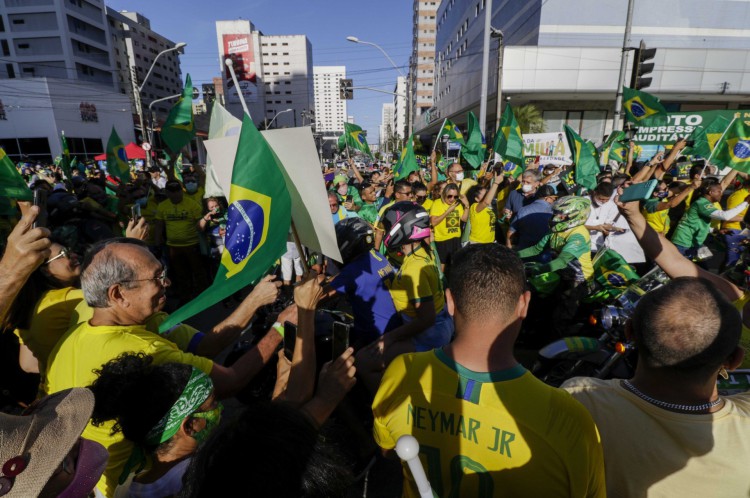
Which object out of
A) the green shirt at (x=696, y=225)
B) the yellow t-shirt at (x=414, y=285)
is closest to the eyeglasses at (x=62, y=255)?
the yellow t-shirt at (x=414, y=285)

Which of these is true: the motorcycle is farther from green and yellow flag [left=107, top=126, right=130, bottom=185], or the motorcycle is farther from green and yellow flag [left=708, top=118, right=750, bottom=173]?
green and yellow flag [left=107, top=126, right=130, bottom=185]

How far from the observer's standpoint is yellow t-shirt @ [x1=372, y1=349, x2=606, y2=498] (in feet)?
4.12

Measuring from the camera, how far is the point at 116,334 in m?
1.81

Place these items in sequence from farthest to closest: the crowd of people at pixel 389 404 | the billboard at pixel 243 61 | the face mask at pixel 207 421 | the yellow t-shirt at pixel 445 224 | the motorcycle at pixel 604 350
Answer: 1. the billboard at pixel 243 61
2. the yellow t-shirt at pixel 445 224
3. the motorcycle at pixel 604 350
4. the face mask at pixel 207 421
5. the crowd of people at pixel 389 404

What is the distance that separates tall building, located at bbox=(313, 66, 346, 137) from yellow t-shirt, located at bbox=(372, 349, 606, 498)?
150 metres

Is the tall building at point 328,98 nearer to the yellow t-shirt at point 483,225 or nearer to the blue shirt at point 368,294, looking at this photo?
the yellow t-shirt at point 483,225

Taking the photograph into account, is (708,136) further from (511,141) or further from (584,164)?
(511,141)

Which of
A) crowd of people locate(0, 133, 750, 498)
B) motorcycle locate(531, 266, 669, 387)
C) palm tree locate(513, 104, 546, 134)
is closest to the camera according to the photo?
crowd of people locate(0, 133, 750, 498)

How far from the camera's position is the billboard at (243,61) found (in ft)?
290

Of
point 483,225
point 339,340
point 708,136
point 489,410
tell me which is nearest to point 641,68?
point 708,136

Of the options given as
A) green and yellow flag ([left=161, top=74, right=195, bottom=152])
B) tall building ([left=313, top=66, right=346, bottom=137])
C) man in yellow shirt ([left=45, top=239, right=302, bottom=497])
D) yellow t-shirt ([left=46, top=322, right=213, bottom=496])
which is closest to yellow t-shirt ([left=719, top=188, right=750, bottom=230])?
man in yellow shirt ([left=45, top=239, right=302, bottom=497])

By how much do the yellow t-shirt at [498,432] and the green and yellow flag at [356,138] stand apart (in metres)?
11.1

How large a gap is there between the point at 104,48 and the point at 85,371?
6875 centimetres

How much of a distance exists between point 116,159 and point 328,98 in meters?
173
